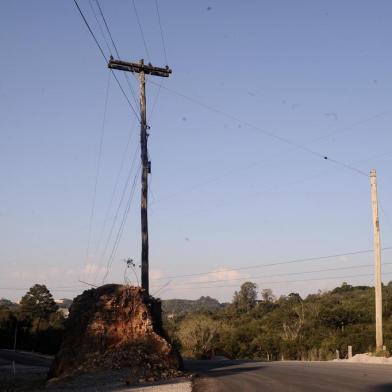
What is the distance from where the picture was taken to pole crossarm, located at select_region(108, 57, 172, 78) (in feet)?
88.9

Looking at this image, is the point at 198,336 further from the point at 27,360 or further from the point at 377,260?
the point at 377,260

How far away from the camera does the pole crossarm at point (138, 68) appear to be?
27.1 meters

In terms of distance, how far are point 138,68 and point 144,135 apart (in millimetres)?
3434

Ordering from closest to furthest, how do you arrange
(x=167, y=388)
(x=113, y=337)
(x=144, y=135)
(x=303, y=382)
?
(x=167, y=388)
(x=303, y=382)
(x=113, y=337)
(x=144, y=135)

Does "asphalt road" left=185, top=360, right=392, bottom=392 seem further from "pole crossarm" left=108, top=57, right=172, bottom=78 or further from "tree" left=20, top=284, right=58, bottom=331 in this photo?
"tree" left=20, top=284, right=58, bottom=331

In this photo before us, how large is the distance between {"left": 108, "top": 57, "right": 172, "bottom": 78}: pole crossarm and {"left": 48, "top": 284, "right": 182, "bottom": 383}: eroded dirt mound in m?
11.0

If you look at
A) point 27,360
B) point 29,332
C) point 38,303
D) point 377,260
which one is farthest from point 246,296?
point 377,260

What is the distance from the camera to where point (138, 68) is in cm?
2742

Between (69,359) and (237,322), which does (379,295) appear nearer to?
(69,359)

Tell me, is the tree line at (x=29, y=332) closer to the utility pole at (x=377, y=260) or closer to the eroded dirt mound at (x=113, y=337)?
the utility pole at (x=377, y=260)

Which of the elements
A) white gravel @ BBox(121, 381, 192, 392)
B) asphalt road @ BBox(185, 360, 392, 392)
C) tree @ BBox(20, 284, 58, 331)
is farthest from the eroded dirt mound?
tree @ BBox(20, 284, 58, 331)

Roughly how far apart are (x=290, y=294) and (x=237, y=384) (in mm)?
104394

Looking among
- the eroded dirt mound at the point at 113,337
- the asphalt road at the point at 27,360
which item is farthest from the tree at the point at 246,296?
the eroded dirt mound at the point at 113,337

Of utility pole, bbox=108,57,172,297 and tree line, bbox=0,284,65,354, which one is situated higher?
utility pole, bbox=108,57,172,297
